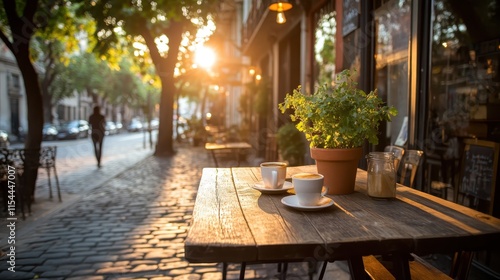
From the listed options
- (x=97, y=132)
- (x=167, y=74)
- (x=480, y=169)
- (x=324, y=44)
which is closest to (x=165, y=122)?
(x=167, y=74)

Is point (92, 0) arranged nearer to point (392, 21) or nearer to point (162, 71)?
point (162, 71)

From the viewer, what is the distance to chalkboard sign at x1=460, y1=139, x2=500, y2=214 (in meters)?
3.83

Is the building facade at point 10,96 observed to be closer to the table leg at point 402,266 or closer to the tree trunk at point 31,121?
the tree trunk at point 31,121

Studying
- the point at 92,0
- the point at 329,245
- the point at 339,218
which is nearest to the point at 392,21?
the point at 339,218

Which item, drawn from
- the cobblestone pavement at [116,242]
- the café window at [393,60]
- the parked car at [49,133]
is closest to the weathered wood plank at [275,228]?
the cobblestone pavement at [116,242]

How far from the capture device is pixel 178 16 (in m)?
10.9

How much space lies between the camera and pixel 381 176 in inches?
81.3

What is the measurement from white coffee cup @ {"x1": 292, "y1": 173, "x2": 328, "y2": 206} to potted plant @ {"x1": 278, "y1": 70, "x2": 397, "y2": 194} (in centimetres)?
33

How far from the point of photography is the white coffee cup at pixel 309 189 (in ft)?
5.99

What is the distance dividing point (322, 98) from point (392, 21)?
351 centimetres

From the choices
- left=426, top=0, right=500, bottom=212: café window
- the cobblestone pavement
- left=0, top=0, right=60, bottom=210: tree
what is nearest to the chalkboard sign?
left=426, top=0, right=500, bottom=212: café window

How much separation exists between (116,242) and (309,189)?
3.53m

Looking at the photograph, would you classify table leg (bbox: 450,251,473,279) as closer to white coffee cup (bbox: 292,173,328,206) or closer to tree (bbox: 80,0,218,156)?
white coffee cup (bbox: 292,173,328,206)

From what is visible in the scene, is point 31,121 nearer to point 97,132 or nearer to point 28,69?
point 28,69
